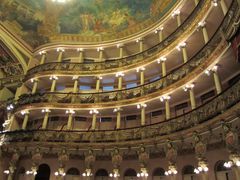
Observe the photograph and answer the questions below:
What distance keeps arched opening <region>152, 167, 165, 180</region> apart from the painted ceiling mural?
51.7 ft

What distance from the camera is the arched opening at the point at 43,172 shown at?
21.8m

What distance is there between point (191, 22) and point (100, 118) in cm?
1297

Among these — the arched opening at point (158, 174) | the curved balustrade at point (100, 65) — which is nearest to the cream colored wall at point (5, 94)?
the curved balustrade at point (100, 65)

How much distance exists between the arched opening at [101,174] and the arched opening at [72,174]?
1.83 metres

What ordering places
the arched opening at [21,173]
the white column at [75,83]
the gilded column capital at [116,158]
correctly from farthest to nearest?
the white column at [75,83] → the arched opening at [21,173] → the gilded column capital at [116,158]

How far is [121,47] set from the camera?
27.3 m

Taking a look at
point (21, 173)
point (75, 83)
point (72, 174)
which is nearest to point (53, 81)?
point (75, 83)

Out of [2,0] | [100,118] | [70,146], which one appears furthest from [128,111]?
[2,0]

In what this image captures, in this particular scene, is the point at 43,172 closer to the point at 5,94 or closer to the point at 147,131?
the point at 147,131

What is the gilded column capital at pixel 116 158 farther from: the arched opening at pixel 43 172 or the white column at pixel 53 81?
the white column at pixel 53 81

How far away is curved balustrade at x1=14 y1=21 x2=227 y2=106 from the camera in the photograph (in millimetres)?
15594

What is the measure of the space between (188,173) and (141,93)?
805cm

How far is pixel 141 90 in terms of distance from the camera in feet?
72.1

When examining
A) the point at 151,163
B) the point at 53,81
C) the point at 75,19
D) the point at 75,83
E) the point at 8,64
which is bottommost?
the point at 151,163
